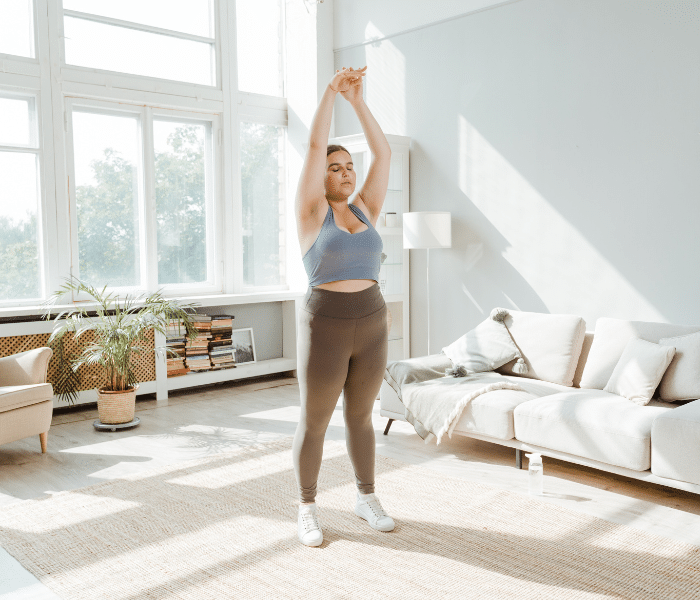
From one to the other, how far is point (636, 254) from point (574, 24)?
62.5 inches

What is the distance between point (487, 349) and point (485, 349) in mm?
14

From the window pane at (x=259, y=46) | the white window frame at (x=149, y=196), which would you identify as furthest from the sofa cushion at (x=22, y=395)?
the window pane at (x=259, y=46)

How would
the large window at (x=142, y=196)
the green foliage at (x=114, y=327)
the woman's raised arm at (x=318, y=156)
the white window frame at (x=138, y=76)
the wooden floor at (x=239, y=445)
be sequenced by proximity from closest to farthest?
the woman's raised arm at (x=318, y=156) < the wooden floor at (x=239, y=445) < the green foliage at (x=114, y=327) < the white window frame at (x=138, y=76) < the large window at (x=142, y=196)

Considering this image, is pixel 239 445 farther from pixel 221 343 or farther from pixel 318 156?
pixel 318 156

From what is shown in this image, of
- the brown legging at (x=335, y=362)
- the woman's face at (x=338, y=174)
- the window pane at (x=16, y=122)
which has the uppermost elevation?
the window pane at (x=16, y=122)

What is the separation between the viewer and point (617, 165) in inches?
173

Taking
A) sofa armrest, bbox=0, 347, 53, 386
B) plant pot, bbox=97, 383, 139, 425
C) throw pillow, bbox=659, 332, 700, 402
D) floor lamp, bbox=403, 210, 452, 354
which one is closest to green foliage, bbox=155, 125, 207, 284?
plant pot, bbox=97, 383, 139, 425

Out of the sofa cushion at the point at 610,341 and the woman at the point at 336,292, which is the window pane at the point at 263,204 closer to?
the sofa cushion at the point at 610,341

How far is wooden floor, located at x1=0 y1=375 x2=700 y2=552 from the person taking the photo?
313 centimetres

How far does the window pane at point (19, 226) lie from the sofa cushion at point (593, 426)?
3.69 metres

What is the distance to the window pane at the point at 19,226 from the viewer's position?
5.04 m

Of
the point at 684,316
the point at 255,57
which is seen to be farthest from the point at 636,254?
the point at 255,57

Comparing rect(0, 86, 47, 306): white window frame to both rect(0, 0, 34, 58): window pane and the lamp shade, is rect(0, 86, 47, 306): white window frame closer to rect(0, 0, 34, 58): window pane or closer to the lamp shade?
rect(0, 0, 34, 58): window pane

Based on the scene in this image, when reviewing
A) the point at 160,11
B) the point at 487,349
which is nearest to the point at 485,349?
the point at 487,349
